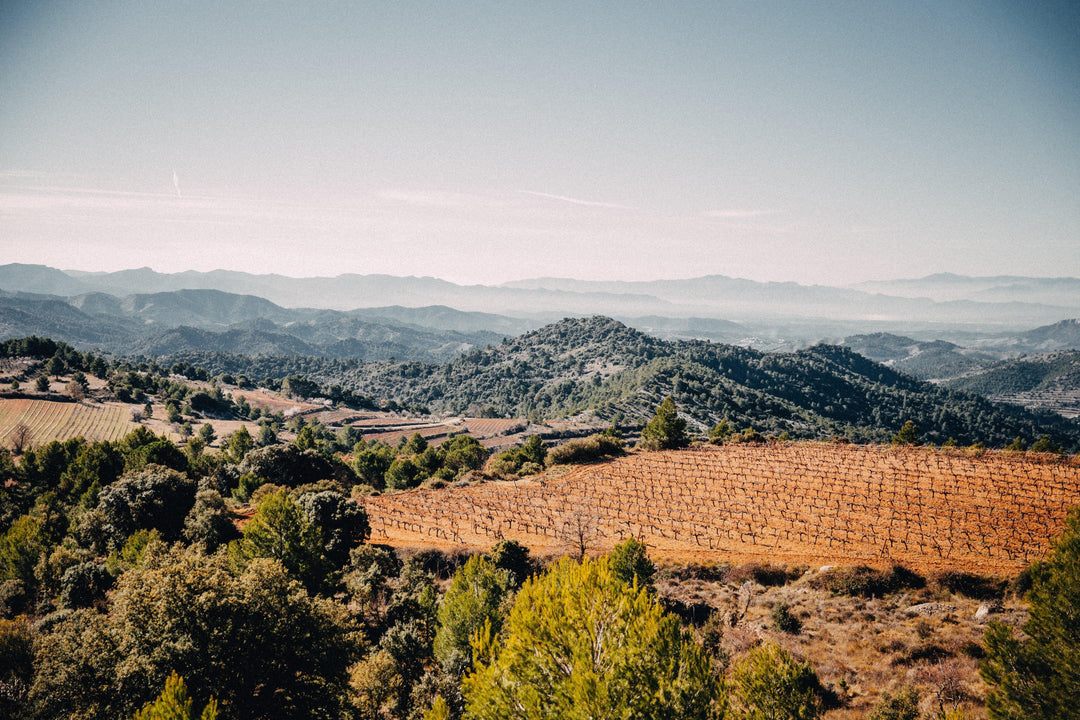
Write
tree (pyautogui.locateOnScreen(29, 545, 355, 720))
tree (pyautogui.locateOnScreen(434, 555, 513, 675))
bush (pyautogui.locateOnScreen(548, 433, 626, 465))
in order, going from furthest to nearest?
1. bush (pyautogui.locateOnScreen(548, 433, 626, 465))
2. tree (pyautogui.locateOnScreen(434, 555, 513, 675))
3. tree (pyautogui.locateOnScreen(29, 545, 355, 720))

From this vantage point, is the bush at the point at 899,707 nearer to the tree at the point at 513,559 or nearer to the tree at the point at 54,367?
the tree at the point at 513,559

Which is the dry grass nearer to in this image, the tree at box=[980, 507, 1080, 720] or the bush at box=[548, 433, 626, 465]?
the tree at box=[980, 507, 1080, 720]

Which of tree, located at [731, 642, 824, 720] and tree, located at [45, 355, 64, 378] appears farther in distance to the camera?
tree, located at [45, 355, 64, 378]

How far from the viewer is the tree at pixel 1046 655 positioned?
43.0 feet

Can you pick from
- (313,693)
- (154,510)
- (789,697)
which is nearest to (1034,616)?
(789,697)

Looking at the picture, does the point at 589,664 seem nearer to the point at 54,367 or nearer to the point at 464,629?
the point at 464,629

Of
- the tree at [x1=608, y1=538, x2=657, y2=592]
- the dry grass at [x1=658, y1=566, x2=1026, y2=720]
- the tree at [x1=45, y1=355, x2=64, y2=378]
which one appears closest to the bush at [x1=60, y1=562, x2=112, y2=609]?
the tree at [x1=608, y1=538, x2=657, y2=592]

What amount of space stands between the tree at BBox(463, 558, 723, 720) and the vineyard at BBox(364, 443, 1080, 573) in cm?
2385

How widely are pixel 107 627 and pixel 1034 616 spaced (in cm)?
3113

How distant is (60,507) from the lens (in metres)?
54.0

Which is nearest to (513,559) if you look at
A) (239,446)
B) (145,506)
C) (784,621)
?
(784,621)

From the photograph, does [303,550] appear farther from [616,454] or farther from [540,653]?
[616,454]

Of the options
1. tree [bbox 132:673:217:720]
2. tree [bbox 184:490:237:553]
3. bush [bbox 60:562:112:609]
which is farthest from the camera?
tree [bbox 184:490:237:553]

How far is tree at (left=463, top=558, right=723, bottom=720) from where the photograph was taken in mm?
9523
